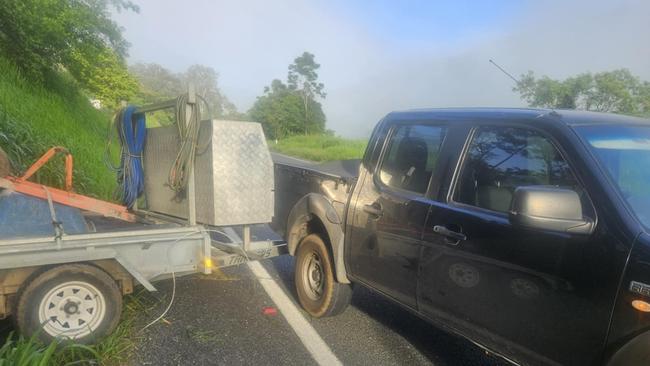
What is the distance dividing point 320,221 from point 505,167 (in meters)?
1.94

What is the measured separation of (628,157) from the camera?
2637 millimetres

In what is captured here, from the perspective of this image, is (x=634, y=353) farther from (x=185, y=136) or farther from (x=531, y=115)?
(x=185, y=136)

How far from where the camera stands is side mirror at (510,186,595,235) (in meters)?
2.30

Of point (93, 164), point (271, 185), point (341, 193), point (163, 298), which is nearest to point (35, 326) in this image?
point (163, 298)

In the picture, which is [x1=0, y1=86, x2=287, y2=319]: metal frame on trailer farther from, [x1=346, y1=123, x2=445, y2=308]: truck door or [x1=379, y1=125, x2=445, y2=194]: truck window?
[x1=379, y1=125, x2=445, y2=194]: truck window

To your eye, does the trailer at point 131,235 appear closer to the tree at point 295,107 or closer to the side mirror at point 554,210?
the side mirror at point 554,210

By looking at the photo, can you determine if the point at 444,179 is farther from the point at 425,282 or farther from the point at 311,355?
the point at 311,355

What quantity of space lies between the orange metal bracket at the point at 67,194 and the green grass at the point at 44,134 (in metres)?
1.87

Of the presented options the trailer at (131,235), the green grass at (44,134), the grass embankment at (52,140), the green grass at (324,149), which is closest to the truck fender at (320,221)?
the trailer at (131,235)

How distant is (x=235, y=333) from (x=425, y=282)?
173 centimetres

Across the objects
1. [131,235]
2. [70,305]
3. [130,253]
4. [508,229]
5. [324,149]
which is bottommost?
[324,149]

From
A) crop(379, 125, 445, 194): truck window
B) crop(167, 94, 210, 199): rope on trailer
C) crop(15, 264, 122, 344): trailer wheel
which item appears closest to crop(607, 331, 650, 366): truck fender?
crop(379, 125, 445, 194): truck window

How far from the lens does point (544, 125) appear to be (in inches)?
109

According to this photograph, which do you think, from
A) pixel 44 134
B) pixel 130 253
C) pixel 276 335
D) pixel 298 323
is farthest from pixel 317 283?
pixel 44 134
